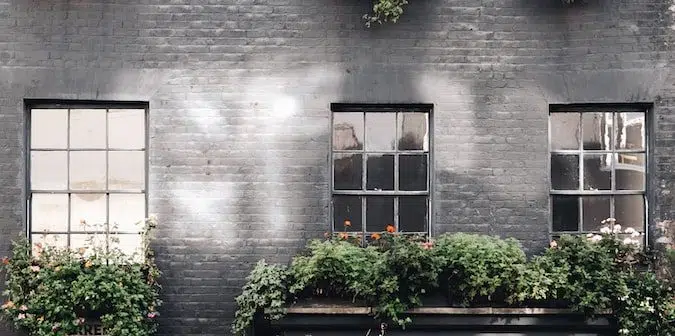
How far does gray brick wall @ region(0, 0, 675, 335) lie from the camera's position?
289 inches

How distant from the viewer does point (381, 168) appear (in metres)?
7.62

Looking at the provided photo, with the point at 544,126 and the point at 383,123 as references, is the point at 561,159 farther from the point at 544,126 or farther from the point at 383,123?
the point at 383,123

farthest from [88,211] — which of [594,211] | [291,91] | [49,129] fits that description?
[594,211]

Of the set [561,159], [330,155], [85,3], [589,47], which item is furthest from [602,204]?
[85,3]

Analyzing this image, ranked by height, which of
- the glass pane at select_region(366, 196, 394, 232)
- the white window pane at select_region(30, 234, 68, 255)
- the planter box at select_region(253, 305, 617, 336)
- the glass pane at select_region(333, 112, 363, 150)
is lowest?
the planter box at select_region(253, 305, 617, 336)

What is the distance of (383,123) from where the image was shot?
25.0 ft

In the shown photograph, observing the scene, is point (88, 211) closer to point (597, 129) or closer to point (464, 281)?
point (464, 281)

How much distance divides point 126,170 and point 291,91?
2.07 metres

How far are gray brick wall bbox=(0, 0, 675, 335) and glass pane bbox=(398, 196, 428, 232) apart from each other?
239mm

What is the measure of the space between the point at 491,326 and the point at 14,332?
16.9 feet

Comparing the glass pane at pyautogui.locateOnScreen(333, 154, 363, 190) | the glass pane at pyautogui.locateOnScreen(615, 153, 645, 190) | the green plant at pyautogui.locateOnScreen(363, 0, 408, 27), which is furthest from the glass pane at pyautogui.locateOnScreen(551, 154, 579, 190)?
the green plant at pyautogui.locateOnScreen(363, 0, 408, 27)

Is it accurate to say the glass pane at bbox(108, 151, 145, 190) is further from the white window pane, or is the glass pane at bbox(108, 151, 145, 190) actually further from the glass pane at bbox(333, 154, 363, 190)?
the glass pane at bbox(333, 154, 363, 190)

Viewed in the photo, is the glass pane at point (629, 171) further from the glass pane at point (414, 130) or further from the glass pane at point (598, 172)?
the glass pane at point (414, 130)

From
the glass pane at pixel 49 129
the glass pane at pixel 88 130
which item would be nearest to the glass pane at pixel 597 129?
the glass pane at pixel 88 130
